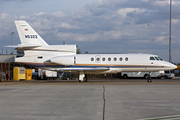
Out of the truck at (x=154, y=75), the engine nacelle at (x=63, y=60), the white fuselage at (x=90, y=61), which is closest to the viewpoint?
the white fuselage at (x=90, y=61)

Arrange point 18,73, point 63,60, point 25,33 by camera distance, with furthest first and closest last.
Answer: point 18,73
point 25,33
point 63,60

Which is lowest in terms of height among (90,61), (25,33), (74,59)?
(90,61)

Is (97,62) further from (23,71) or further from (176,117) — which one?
(176,117)

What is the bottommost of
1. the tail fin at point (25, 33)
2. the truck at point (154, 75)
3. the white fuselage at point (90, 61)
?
the truck at point (154, 75)

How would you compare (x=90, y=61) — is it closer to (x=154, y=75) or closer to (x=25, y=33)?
(x=25, y=33)

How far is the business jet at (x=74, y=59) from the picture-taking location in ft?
102

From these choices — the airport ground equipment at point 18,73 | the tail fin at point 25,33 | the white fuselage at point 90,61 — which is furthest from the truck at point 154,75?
the tail fin at point 25,33

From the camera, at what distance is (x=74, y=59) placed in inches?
1249

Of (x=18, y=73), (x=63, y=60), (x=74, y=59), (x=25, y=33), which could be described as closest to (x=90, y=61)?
(x=74, y=59)

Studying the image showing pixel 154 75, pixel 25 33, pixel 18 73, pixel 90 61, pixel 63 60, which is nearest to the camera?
pixel 63 60

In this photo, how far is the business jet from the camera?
31.0m

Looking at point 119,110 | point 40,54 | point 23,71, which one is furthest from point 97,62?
point 119,110

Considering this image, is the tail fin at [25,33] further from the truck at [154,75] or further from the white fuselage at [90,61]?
the truck at [154,75]

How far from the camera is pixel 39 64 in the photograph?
3259 cm
